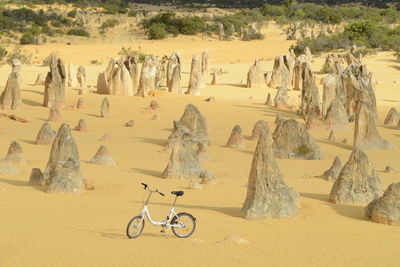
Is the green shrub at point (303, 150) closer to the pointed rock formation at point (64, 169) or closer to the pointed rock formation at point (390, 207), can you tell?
the pointed rock formation at point (64, 169)

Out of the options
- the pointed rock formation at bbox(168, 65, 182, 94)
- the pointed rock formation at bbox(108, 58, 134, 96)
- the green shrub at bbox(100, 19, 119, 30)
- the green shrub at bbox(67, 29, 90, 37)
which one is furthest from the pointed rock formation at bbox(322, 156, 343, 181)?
the green shrub at bbox(100, 19, 119, 30)

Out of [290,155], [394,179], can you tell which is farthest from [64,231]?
[290,155]

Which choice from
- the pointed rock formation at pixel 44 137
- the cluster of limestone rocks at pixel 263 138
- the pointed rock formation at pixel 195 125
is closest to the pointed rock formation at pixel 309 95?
the cluster of limestone rocks at pixel 263 138

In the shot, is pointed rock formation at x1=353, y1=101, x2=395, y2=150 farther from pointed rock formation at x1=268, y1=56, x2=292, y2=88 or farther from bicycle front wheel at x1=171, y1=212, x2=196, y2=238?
pointed rock formation at x1=268, y1=56, x2=292, y2=88

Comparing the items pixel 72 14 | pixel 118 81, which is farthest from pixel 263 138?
pixel 72 14

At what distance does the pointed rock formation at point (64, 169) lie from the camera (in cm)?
1114

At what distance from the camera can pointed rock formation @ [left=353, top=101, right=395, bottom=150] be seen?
15.8 metres

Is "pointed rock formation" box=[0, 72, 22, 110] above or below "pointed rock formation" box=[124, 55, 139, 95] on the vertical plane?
below

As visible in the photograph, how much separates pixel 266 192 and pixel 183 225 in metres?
1.59

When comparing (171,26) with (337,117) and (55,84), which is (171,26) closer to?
(55,84)

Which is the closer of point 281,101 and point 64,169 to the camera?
point 64,169

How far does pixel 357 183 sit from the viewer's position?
1059cm

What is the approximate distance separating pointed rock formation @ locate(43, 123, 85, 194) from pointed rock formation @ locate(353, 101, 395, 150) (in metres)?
6.61

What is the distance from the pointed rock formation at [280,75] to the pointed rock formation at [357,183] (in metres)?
20.1
